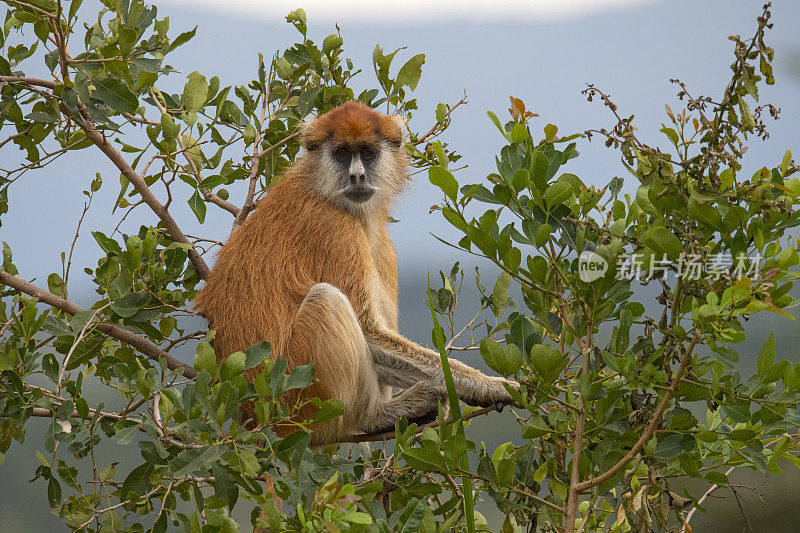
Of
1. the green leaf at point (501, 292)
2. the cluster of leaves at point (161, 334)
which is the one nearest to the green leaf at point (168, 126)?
the cluster of leaves at point (161, 334)

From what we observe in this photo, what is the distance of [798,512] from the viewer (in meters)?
5.00

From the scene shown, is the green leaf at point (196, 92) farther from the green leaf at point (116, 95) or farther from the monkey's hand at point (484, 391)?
the monkey's hand at point (484, 391)

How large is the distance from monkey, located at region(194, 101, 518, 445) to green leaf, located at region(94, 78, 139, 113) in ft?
2.68

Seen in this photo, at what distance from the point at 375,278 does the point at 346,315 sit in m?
0.37

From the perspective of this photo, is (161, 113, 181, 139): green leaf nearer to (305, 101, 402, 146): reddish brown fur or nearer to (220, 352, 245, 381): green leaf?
(220, 352, 245, 381): green leaf

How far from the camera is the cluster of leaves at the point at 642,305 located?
1.49 m

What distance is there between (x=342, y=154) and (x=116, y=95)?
116 cm

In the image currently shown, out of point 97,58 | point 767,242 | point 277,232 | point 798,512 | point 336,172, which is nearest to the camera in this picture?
point 767,242

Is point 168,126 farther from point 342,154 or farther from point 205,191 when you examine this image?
point 342,154

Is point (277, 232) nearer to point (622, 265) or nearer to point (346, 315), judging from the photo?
point (346, 315)

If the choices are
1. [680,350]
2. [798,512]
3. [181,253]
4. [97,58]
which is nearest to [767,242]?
[680,350]

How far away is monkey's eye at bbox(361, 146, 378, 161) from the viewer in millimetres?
3219

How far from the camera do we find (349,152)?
3.20m

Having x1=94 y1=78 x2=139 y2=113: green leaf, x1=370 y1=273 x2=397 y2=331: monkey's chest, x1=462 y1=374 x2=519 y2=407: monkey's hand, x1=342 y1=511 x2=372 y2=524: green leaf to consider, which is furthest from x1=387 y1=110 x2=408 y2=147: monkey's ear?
x1=342 y1=511 x2=372 y2=524: green leaf
